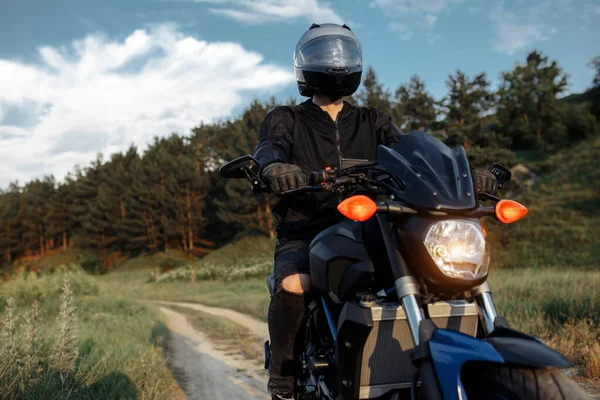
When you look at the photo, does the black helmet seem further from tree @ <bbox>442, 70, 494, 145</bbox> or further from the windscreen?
tree @ <bbox>442, 70, 494, 145</bbox>

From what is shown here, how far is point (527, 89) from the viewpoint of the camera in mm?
53125

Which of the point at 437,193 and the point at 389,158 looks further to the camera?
the point at 389,158

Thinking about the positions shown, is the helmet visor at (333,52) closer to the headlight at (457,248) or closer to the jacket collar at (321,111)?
the jacket collar at (321,111)

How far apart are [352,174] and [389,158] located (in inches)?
8.1

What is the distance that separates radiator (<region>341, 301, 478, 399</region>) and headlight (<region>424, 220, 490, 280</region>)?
0.28 metres

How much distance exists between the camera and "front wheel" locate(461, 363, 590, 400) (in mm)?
1650

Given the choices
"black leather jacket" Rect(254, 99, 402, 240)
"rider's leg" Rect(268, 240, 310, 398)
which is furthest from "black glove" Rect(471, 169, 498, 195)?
"rider's leg" Rect(268, 240, 310, 398)

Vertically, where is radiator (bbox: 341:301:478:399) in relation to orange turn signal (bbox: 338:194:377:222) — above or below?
below

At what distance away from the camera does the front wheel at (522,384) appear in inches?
65.0

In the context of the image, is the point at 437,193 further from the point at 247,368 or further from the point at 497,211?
the point at 247,368

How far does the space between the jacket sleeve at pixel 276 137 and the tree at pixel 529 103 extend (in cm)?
5102

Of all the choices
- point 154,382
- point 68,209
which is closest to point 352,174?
point 154,382

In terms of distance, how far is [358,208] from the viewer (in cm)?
215

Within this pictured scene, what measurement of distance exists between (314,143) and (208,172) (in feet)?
188
